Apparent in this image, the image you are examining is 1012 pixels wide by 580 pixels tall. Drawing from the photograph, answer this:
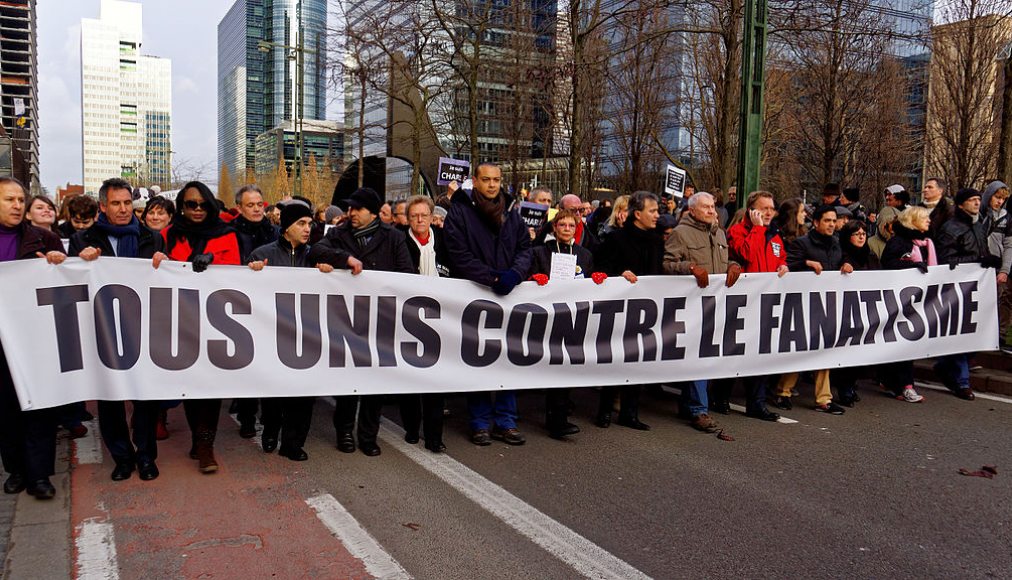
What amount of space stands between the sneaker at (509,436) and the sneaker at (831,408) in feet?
9.74

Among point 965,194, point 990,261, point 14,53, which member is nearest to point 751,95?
point 965,194

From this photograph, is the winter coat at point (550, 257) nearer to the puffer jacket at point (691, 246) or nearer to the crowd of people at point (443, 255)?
the crowd of people at point (443, 255)

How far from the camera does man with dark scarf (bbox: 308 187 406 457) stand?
20.8ft

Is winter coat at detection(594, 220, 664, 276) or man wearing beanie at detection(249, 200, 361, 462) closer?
man wearing beanie at detection(249, 200, 361, 462)

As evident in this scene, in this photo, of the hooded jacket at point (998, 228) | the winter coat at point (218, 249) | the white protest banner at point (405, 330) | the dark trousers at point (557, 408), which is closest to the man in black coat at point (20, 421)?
the white protest banner at point (405, 330)

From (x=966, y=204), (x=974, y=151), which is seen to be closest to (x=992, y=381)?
(x=966, y=204)

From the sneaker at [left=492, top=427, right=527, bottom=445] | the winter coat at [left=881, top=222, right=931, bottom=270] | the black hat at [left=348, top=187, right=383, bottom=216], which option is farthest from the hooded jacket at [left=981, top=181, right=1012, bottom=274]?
the black hat at [left=348, top=187, right=383, bottom=216]

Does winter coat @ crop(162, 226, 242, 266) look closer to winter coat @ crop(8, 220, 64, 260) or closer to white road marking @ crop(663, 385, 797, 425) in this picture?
winter coat @ crop(8, 220, 64, 260)

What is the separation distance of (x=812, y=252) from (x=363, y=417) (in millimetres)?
4526

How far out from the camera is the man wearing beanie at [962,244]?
8.87m

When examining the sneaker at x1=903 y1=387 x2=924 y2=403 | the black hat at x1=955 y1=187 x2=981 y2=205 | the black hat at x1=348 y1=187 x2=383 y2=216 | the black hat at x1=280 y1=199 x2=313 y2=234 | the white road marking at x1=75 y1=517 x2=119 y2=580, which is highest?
the black hat at x1=955 y1=187 x2=981 y2=205

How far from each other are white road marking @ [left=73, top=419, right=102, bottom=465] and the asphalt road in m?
0.25

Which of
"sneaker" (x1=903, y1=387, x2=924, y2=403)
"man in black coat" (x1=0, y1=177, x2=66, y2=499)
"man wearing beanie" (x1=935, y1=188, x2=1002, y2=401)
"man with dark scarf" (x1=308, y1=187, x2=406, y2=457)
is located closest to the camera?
"man in black coat" (x1=0, y1=177, x2=66, y2=499)

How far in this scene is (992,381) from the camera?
354 inches
